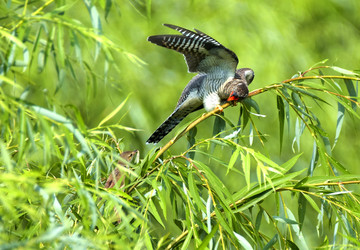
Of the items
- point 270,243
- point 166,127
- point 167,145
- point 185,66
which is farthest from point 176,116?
point 185,66

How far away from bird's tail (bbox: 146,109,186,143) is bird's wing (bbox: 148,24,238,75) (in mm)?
231

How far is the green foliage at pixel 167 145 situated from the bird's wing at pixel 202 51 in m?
0.26

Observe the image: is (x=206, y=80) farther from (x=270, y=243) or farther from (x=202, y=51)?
(x=270, y=243)

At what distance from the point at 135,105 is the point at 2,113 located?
10.8 feet

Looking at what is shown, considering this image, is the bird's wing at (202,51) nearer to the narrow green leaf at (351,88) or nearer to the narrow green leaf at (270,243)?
the narrow green leaf at (351,88)

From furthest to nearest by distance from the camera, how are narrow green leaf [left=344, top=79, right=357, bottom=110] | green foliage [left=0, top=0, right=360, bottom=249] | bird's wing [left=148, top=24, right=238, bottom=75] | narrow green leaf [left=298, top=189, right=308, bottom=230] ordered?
bird's wing [left=148, top=24, right=238, bottom=75] < narrow green leaf [left=344, top=79, right=357, bottom=110] < narrow green leaf [left=298, top=189, right=308, bottom=230] < green foliage [left=0, top=0, right=360, bottom=249]

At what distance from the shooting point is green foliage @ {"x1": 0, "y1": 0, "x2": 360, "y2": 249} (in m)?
1.17

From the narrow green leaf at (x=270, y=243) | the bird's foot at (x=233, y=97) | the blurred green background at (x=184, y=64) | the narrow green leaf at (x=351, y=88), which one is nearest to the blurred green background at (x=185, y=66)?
the blurred green background at (x=184, y=64)

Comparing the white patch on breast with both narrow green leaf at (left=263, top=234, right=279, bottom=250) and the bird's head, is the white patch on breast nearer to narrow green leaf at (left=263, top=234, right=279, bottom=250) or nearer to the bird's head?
the bird's head

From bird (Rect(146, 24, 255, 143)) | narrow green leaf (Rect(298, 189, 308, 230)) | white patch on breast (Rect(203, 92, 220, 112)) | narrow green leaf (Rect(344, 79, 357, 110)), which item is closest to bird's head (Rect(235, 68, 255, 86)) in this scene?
bird (Rect(146, 24, 255, 143))

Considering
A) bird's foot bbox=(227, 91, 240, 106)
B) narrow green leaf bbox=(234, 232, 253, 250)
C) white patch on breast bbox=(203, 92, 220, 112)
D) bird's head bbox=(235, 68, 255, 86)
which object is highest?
bird's head bbox=(235, 68, 255, 86)

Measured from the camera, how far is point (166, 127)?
2.64m

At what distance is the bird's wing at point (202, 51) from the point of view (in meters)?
2.27

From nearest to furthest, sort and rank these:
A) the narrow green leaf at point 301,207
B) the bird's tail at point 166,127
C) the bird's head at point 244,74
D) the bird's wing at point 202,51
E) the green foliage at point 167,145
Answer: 1. the green foliage at point 167,145
2. the narrow green leaf at point 301,207
3. the bird's wing at point 202,51
4. the bird's tail at point 166,127
5. the bird's head at point 244,74
